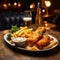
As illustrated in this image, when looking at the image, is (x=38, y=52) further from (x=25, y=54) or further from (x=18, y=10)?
(x=18, y=10)

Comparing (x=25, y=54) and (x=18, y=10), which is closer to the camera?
(x=25, y=54)

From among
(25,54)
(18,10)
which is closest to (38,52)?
(25,54)

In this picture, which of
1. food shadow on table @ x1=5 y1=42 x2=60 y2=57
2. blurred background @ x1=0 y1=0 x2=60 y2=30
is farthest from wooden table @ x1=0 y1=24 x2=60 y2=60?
blurred background @ x1=0 y1=0 x2=60 y2=30

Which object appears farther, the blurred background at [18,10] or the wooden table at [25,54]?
the blurred background at [18,10]

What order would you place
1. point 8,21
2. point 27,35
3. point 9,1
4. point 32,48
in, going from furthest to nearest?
point 9,1, point 8,21, point 27,35, point 32,48

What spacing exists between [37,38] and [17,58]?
30cm

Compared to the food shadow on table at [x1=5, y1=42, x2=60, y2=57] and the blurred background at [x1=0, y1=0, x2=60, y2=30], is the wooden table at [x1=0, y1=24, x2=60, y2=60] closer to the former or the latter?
the food shadow on table at [x1=5, y1=42, x2=60, y2=57]

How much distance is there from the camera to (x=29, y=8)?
5.72 metres

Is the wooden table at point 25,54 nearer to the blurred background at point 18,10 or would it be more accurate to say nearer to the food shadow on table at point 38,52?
the food shadow on table at point 38,52

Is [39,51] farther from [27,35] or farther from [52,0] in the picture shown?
[52,0]

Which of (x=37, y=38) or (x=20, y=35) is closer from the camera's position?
(x=37, y=38)

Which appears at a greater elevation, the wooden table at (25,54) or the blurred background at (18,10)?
the wooden table at (25,54)

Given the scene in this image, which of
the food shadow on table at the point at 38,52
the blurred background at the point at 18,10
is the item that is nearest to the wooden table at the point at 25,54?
the food shadow on table at the point at 38,52

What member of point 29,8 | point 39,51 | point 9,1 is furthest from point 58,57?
point 29,8
